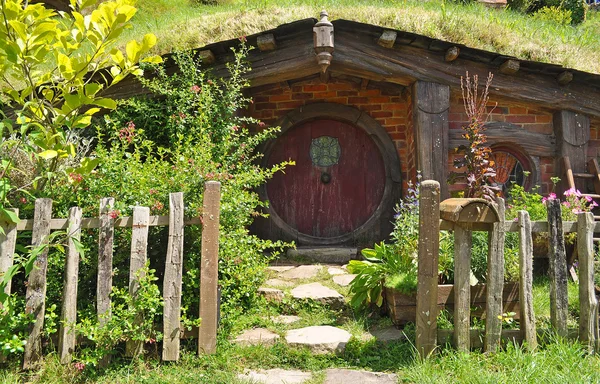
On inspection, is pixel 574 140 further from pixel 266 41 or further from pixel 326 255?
→ pixel 266 41

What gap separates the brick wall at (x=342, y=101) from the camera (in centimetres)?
625

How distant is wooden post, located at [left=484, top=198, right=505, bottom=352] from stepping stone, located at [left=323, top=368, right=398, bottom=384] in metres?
0.66

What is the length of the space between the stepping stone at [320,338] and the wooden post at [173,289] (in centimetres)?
76

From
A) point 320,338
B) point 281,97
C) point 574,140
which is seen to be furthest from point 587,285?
point 281,97

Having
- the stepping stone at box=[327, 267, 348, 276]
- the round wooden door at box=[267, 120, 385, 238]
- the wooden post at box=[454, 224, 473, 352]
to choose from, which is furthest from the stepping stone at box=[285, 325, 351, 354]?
the round wooden door at box=[267, 120, 385, 238]

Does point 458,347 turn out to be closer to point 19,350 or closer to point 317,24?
point 19,350

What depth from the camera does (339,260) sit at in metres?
5.76

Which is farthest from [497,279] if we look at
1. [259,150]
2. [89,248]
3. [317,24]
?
[259,150]

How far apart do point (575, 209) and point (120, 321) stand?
3.84 m

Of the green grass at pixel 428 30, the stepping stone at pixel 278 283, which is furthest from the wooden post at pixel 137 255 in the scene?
the green grass at pixel 428 30

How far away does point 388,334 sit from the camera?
3430 millimetres

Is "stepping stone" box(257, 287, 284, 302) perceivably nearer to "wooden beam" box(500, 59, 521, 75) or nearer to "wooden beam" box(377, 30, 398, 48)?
"wooden beam" box(377, 30, 398, 48)

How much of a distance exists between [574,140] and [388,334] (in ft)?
11.3

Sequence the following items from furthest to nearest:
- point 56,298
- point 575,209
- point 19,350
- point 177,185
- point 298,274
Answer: point 298,274 < point 575,209 < point 177,185 < point 56,298 < point 19,350
